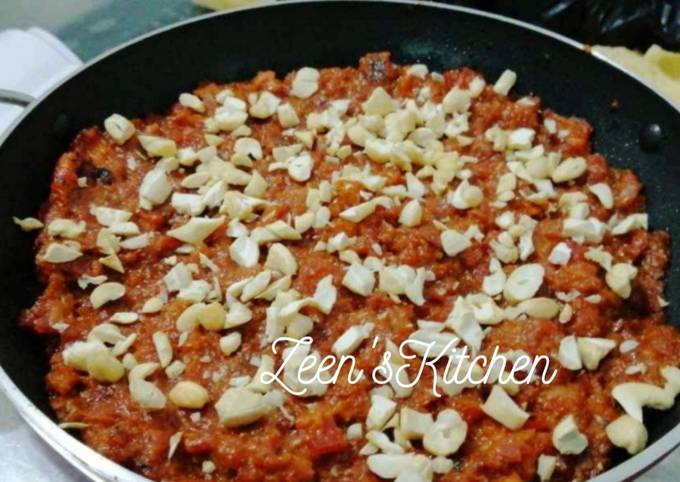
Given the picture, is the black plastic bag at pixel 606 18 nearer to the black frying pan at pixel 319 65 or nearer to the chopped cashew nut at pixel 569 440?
the black frying pan at pixel 319 65

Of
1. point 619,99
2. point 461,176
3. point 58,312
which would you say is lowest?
point 58,312

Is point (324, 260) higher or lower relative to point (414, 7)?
lower

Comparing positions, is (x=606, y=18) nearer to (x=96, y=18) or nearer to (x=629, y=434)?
(x=629, y=434)

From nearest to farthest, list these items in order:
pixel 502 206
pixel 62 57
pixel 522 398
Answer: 1. pixel 522 398
2. pixel 502 206
3. pixel 62 57

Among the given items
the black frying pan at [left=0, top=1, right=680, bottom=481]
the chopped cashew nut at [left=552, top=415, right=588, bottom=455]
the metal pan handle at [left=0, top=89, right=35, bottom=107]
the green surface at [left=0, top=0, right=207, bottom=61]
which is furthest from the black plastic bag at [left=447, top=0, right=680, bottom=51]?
the chopped cashew nut at [left=552, top=415, right=588, bottom=455]

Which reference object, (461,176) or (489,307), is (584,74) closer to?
(461,176)

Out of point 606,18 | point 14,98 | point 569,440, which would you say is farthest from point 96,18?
point 569,440

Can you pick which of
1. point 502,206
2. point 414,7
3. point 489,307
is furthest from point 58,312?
point 414,7
